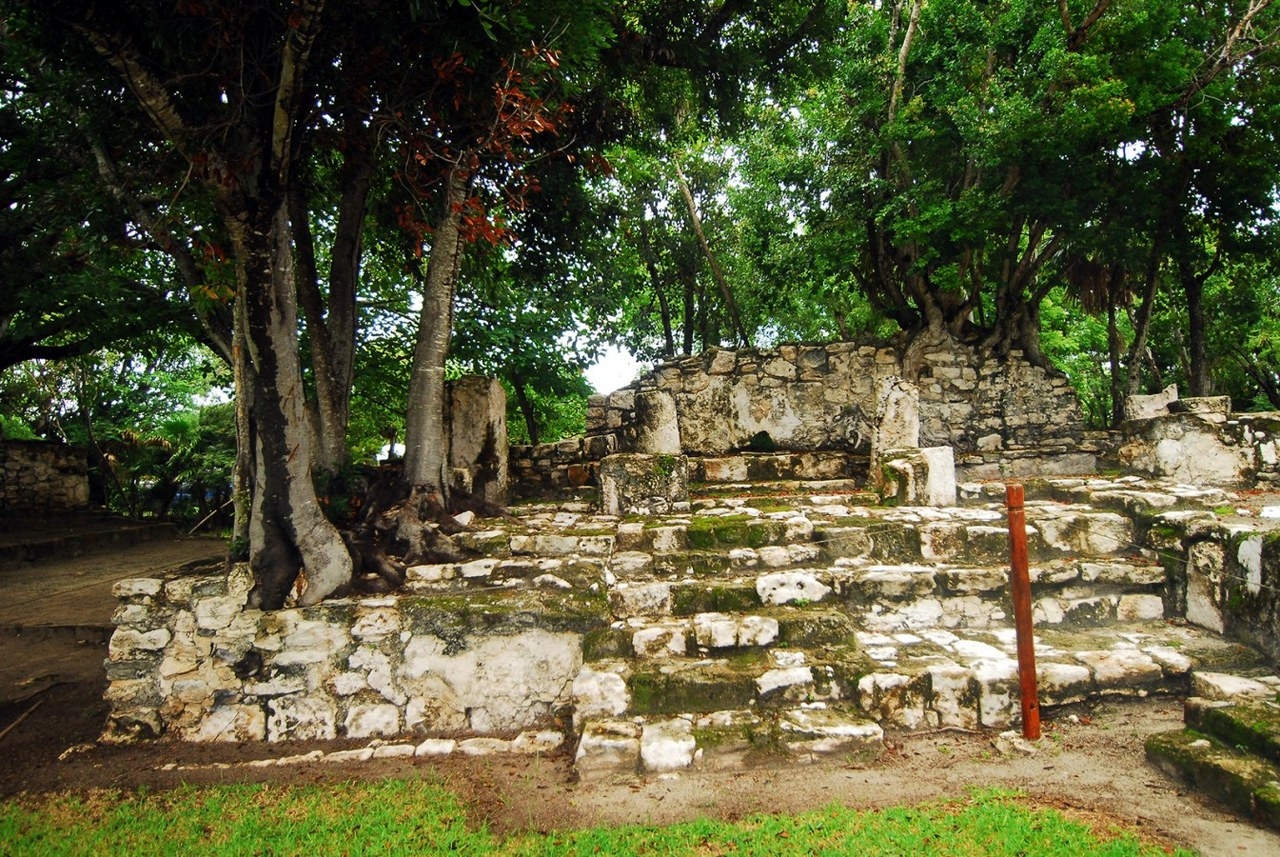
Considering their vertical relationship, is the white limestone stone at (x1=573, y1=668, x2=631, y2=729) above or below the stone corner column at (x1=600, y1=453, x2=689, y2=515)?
below

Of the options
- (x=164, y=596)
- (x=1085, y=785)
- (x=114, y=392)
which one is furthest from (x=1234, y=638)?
Result: (x=114, y=392)

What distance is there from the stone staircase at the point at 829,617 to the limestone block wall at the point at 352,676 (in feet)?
1.11

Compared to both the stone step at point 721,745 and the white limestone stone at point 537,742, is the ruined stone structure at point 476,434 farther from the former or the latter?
the stone step at point 721,745

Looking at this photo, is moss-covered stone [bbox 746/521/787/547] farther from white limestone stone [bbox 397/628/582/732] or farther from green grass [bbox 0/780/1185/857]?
green grass [bbox 0/780/1185/857]

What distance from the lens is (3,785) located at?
Answer: 3.50 metres

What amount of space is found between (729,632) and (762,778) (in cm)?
86

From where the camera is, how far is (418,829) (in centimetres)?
290

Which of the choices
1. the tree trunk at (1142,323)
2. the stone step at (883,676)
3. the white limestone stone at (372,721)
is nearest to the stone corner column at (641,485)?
the stone step at (883,676)

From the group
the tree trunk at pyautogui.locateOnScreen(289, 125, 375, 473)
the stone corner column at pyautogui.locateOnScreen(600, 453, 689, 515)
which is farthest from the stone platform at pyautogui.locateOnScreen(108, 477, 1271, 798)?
the tree trunk at pyautogui.locateOnScreen(289, 125, 375, 473)

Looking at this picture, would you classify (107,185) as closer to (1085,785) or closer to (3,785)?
(3,785)

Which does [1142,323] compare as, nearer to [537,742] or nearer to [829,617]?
[829,617]

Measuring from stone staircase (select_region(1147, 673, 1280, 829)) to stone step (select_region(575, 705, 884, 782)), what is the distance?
128 centimetres

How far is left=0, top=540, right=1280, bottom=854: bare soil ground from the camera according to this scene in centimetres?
273

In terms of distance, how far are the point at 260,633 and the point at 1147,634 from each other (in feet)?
17.9
